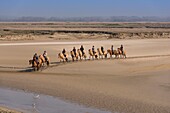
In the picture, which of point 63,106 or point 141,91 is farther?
point 141,91

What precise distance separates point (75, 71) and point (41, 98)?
7653 mm

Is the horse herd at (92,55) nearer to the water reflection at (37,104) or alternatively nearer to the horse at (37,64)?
the horse at (37,64)

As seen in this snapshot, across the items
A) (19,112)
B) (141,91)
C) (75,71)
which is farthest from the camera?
(75,71)

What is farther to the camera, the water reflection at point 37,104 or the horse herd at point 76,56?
the horse herd at point 76,56

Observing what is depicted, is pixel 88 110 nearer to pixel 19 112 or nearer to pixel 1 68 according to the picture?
pixel 19 112

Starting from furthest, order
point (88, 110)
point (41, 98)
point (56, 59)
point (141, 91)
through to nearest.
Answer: point (56, 59) < point (141, 91) < point (41, 98) < point (88, 110)

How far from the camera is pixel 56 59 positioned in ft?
99.7

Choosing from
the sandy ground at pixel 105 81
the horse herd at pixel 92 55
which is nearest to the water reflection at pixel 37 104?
the sandy ground at pixel 105 81

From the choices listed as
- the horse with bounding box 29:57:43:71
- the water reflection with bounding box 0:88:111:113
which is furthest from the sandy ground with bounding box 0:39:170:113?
the water reflection with bounding box 0:88:111:113

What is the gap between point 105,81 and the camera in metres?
20.7

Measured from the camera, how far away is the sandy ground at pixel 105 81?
51.2ft

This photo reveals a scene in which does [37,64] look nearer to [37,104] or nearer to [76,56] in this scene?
[76,56]

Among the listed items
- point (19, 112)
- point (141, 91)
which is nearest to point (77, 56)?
point (141, 91)

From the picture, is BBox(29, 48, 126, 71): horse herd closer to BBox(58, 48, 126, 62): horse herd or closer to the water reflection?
BBox(58, 48, 126, 62): horse herd
